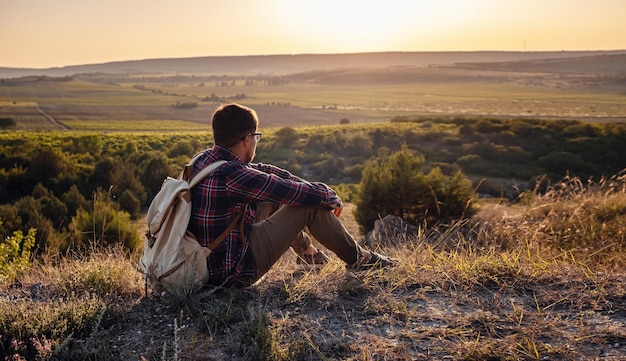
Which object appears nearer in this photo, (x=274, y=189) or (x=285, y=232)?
(x=274, y=189)

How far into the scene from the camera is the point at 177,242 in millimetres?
3219

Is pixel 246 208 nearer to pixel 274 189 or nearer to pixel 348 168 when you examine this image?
pixel 274 189

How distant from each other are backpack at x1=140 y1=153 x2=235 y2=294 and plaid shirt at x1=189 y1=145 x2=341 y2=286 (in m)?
0.06

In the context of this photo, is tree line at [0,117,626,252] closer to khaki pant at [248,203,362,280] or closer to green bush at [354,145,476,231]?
green bush at [354,145,476,231]

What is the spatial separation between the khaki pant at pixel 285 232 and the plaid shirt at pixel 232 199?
0.07 metres

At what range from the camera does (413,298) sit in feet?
11.3

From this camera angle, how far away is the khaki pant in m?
3.45

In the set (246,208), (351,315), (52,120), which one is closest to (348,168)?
(246,208)

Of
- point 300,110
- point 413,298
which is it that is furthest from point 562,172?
point 300,110

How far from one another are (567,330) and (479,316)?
45 centimetres

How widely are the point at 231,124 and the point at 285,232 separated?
0.81 metres

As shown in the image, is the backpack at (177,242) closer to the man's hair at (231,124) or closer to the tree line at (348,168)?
the man's hair at (231,124)

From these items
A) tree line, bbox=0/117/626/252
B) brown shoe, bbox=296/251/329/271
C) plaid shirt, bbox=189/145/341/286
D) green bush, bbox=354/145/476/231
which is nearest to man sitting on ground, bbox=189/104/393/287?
plaid shirt, bbox=189/145/341/286

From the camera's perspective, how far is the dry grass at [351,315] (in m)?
2.71
